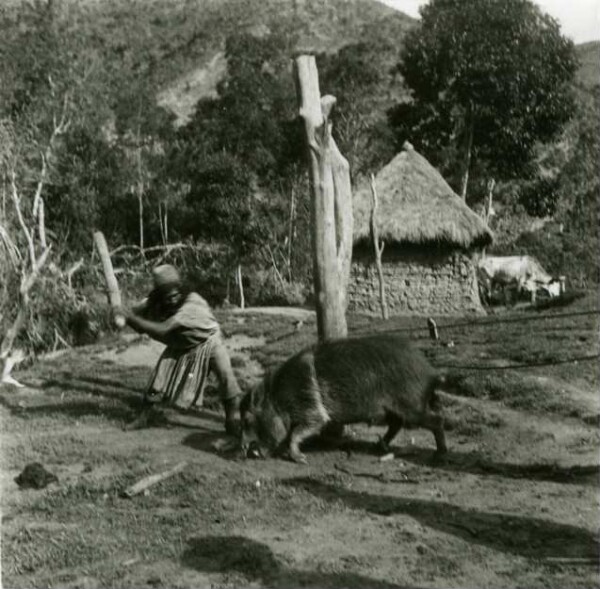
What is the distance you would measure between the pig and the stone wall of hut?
13.8 metres

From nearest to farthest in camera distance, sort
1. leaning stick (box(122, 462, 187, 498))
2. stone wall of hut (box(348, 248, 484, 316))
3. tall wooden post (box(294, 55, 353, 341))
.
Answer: leaning stick (box(122, 462, 187, 498)) → tall wooden post (box(294, 55, 353, 341)) → stone wall of hut (box(348, 248, 484, 316))

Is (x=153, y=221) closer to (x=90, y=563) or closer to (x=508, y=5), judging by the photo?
(x=508, y=5)

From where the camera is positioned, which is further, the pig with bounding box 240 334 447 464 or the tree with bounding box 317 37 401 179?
the tree with bounding box 317 37 401 179

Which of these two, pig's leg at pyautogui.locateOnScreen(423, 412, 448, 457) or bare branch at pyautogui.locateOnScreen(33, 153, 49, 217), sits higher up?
bare branch at pyautogui.locateOnScreen(33, 153, 49, 217)

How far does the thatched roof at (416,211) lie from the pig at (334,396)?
13.9 metres

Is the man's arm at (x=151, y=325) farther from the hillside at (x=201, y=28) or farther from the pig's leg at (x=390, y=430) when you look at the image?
the hillside at (x=201, y=28)

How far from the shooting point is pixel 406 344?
7.64 meters

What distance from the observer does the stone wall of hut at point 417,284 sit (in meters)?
21.3

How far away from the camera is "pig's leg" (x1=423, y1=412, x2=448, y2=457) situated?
289 inches

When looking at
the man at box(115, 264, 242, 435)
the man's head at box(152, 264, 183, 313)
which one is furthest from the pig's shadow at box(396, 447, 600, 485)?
the man's head at box(152, 264, 183, 313)

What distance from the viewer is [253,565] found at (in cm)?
484

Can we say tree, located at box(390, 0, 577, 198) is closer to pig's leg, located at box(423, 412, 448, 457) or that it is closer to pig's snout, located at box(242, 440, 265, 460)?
pig's leg, located at box(423, 412, 448, 457)

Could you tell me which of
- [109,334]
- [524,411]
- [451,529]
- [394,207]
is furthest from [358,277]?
[451,529]

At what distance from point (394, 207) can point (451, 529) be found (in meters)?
16.8
